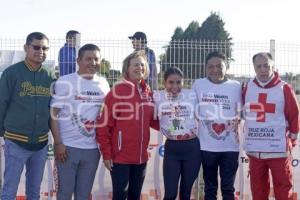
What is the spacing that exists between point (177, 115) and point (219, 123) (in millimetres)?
464

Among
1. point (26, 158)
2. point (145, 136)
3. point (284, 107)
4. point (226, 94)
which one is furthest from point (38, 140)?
point (284, 107)

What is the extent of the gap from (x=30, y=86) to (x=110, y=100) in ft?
2.58

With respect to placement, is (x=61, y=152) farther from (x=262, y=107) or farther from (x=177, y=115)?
(x=262, y=107)

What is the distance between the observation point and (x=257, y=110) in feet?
17.3

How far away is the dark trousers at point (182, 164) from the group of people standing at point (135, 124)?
0.01 meters

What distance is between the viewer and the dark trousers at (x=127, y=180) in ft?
15.7

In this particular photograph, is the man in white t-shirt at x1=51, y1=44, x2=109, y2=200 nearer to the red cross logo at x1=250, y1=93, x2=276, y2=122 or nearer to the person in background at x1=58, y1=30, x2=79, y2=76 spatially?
the red cross logo at x1=250, y1=93, x2=276, y2=122

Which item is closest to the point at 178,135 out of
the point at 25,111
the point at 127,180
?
the point at 127,180

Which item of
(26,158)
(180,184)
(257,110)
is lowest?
(180,184)

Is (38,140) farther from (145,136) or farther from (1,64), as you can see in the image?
(1,64)

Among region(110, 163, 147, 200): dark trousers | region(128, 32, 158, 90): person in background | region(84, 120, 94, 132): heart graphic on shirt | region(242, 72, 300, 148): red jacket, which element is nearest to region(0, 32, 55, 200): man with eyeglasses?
region(84, 120, 94, 132): heart graphic on shirt

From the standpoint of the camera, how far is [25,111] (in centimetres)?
472

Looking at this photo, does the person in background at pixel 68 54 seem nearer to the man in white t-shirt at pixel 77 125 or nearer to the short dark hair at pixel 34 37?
the short dark hair at pixel 34 37

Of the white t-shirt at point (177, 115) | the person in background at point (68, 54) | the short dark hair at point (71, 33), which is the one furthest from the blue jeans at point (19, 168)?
the short dark hair at point (71, 33)
